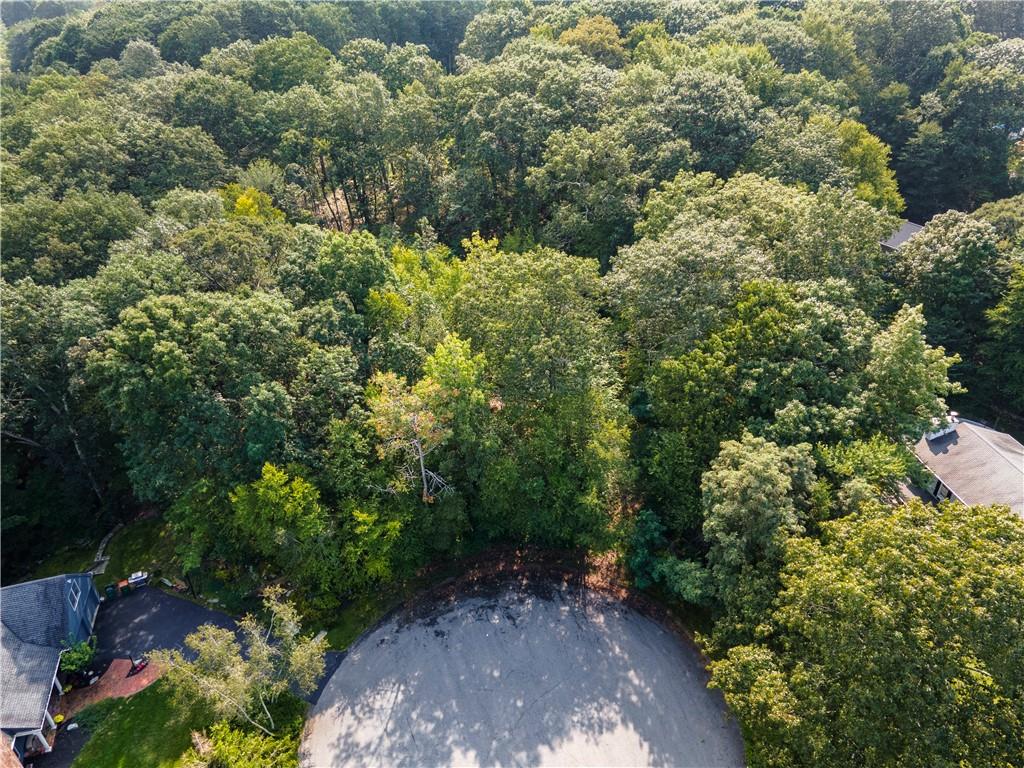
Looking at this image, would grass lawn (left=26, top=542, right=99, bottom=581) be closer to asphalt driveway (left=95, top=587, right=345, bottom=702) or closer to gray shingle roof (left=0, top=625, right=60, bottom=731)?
asphalt driveway (left=95, top=587, right=345, bottom=702)

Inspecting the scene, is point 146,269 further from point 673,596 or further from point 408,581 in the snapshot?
point 673,596

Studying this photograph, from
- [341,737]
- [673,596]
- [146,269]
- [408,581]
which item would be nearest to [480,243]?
[146,269]

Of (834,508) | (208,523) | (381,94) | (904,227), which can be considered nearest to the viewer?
(834,508)

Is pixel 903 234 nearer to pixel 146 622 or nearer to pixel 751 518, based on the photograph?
pixel 751 518

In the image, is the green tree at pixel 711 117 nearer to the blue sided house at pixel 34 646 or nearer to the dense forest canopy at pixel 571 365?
the dense forest canopy at pixel 571 365

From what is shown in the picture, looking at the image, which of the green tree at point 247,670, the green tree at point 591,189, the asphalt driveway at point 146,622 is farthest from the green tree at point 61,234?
the green tree at point 591,189

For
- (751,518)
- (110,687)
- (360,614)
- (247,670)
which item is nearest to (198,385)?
(247,670)

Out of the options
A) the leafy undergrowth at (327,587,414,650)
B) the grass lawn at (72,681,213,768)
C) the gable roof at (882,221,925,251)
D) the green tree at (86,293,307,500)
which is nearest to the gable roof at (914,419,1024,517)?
the gable roof at (882,221,925,251)
